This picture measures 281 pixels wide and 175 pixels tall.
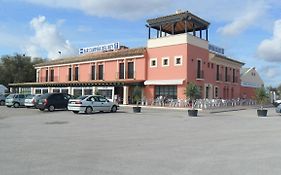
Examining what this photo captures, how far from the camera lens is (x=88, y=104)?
86.9 feet

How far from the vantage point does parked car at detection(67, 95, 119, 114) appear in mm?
26047

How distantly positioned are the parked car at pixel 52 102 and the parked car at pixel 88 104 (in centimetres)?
385

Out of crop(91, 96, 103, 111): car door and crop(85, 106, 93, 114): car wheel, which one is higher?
crop(91, 96, 103, 111): car door

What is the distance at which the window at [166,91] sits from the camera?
131 ft

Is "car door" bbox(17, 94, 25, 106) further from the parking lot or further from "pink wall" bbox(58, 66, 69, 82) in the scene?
the parking lot

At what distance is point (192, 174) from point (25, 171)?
3.50 m

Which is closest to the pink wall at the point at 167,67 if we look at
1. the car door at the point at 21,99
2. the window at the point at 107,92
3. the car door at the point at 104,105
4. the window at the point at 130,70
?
the window at the point at 130,70

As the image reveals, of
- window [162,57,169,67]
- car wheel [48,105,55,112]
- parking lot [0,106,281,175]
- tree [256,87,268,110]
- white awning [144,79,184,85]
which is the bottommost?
parking lot [0,106,281,175]

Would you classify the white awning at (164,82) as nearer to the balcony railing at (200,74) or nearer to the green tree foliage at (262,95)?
the balcony railing at (200,74)

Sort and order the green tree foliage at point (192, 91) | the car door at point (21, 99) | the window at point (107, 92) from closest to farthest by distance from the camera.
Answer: the green tree foliage at point (192, 91)
the car door at point (21, 99)
the window at point (107, 92)

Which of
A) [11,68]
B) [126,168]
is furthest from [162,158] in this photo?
[11,68]

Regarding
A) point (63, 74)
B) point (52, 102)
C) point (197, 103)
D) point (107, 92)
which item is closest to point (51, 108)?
point (52, 102)

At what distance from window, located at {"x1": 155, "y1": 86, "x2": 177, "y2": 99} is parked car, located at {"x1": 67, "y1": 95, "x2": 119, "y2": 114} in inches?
527

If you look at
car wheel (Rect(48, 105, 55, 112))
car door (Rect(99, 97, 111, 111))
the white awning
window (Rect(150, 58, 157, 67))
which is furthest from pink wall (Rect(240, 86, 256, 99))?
car wheel (Rect(48, 105, 55, 112))
